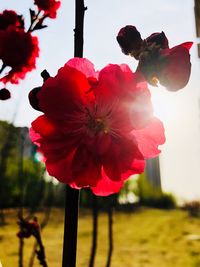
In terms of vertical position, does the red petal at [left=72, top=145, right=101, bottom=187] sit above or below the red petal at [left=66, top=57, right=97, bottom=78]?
below

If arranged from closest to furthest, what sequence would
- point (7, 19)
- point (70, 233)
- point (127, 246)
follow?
point (70, 233)
point (7, 19)
point (127, 246)

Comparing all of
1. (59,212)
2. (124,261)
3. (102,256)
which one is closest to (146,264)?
(124,261)

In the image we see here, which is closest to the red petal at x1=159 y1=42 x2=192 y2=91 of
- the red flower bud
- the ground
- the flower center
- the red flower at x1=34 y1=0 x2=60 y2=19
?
the flower center

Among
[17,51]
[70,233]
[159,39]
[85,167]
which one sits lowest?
[70,233]

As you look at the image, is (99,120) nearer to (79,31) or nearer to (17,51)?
(79,31)

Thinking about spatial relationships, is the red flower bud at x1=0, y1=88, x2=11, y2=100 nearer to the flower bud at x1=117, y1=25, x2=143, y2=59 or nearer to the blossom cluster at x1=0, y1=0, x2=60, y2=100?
the blossom cluster at x1=0, y1=0, x2=60, y2=100

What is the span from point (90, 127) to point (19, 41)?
755 millimetres

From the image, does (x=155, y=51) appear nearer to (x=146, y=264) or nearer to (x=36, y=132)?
(x=36, y=132)

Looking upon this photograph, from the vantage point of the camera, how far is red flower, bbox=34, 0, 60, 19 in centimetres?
132

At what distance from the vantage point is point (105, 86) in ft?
1.88

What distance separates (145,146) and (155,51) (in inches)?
6.7

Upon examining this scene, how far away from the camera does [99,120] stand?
60 cm

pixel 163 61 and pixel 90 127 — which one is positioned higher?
pixel 163 61

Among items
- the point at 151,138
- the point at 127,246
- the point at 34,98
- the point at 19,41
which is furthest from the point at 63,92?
the point at 127,246
